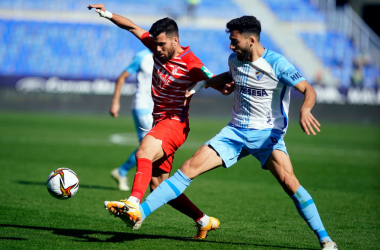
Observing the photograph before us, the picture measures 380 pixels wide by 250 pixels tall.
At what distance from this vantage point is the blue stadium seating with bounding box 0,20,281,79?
3097 cm

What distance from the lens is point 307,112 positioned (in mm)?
4234

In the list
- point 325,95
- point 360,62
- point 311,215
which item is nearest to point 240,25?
point 311,215

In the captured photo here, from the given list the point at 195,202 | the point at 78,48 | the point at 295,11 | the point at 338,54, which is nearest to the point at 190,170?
the point at 195,202

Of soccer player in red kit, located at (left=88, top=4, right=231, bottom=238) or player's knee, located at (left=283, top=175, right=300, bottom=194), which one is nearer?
player's knee, located at (left=283, top=175, right=300, bottom=194)

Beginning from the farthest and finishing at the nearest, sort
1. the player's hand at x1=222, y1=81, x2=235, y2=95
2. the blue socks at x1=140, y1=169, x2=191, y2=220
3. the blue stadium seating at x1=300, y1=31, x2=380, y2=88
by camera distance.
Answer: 1. the blue stadium seating at x1=300, y1=31, x2=380, y2=88
2. the player's hand at x1=222, y1=81, x2=235, y2=95
3. the blue socks at x1=140, y1=169, x2=191, y2=220

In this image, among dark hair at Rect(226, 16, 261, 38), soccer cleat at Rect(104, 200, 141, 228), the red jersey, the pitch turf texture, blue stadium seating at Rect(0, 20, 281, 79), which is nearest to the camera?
soccer cleat at Rect(104, 200, 141, 228)

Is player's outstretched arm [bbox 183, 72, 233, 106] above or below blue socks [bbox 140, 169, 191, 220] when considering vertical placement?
above

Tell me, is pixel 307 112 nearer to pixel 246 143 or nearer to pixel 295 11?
pixel 246 143

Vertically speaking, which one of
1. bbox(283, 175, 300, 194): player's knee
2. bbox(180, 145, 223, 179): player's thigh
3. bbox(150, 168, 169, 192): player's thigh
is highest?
bbox(180, 145, 223, 179): player's thigh

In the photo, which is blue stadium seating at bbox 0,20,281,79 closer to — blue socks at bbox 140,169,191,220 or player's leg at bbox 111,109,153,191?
player's leg at bbox 111,109,153,191

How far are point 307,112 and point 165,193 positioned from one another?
1537 millimetres

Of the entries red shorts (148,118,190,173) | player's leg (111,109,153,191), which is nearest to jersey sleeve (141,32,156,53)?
red shorts (148,118,190,173)

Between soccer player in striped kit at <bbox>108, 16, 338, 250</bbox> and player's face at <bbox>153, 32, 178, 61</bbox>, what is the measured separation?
47 cm

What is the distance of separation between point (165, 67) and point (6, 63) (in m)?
28.4
